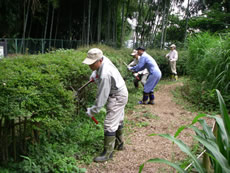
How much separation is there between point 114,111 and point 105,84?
464 mm

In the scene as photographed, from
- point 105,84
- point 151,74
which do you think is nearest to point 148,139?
point 105,84

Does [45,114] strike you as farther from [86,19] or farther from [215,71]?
[86,19]

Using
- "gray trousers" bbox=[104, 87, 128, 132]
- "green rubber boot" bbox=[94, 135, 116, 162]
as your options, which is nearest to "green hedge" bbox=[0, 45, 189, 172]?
"green rubber boot" bbox=[94, 135, 116, 162]

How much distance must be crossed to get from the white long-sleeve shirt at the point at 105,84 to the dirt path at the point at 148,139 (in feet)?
2.89

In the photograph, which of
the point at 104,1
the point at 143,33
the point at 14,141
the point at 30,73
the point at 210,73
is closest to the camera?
the point at 14,141

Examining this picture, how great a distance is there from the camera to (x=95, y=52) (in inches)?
115

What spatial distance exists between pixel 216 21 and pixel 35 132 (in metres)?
20.7

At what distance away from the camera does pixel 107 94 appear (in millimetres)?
2926

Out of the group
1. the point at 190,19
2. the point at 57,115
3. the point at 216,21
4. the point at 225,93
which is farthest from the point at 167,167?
the point at 190,19

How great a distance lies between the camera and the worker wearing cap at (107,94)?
9.57ft

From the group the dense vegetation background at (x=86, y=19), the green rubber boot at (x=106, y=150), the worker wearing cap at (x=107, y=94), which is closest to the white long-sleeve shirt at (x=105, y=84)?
the worker wearing cap at (x=107, y=94)

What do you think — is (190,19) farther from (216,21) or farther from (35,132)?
(35,132)

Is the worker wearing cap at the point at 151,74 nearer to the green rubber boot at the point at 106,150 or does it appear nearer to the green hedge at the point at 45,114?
the green hedge at the point at 45,114

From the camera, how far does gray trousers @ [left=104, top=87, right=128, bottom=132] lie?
310cm
